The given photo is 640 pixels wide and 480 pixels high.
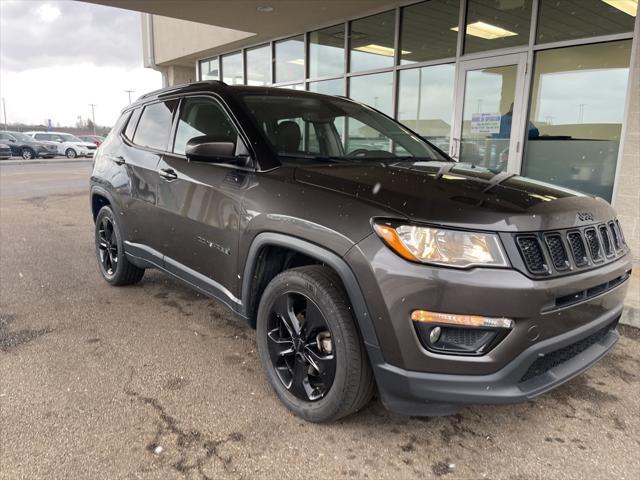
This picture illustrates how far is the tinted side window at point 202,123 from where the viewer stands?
3.12 metres

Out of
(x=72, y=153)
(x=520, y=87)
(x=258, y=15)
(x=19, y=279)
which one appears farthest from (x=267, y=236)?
(x=72, y=153)

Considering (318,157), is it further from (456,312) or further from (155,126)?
(155,126)

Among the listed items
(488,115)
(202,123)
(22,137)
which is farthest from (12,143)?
(202,123)

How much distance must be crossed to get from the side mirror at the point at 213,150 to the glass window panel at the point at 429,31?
618 centimetres

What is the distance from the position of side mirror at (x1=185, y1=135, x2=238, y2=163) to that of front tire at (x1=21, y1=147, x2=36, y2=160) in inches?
1229

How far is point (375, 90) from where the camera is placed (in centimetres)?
947

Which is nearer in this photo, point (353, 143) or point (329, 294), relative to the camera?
point (329, 294)

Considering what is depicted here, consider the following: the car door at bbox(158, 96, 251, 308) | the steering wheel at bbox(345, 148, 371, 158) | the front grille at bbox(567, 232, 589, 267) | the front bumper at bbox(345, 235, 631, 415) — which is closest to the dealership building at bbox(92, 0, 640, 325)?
the front grille at bbox(567, 232, 589, 267)

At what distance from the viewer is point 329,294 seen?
89.7 inches

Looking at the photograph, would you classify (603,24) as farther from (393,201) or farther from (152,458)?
(152,458)

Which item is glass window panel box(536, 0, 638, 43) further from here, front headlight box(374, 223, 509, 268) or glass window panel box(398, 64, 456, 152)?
front headlight box(374, 223, 509, 268)

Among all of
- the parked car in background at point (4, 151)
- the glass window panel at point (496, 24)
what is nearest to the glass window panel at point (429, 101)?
the glass window panel at point (496, 24)

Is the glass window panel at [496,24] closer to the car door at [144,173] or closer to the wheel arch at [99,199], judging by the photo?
the car door at [144,173]

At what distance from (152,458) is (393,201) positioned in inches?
63.9
